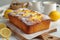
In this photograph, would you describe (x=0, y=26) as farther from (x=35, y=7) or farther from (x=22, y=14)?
(x=35, y=7)

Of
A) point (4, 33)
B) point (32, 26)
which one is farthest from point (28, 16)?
point (4, 33)

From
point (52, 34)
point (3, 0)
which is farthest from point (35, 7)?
point (3, 0)

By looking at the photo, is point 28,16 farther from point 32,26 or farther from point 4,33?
point 4,33

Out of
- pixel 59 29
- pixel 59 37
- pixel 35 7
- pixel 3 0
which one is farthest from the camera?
pixel 3 0

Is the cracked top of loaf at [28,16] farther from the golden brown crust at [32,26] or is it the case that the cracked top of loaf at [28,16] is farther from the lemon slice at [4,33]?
the lemon slice at [4,33]

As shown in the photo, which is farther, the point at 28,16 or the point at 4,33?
the point at 28,16

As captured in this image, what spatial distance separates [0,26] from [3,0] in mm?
1357

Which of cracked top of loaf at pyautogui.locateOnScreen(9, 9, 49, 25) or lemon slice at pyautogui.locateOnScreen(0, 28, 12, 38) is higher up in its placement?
cracked top of loaf at pyautogui.locateOnScreen(9, 9, 49, 25)

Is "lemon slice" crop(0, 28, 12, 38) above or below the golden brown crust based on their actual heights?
below

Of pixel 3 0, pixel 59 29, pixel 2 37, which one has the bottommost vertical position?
pixel 2 37

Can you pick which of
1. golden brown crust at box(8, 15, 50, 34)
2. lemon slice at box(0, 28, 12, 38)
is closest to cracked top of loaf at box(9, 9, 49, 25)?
golden brown crust at box(8, 15, 50, 34)

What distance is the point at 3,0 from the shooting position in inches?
85.0

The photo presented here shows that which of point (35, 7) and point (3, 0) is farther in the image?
point (3, 0)

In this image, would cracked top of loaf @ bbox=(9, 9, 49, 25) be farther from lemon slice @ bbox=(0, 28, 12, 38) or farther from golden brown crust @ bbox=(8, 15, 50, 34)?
lemon slice @ bbox=(0, 28, 12, 38)
